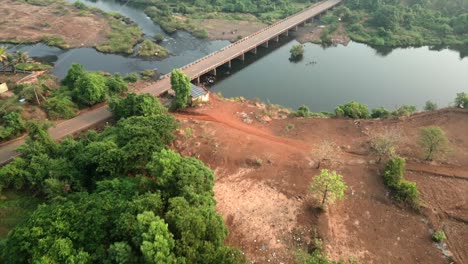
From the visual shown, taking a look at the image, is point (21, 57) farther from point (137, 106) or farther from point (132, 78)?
A: point (137, 106)

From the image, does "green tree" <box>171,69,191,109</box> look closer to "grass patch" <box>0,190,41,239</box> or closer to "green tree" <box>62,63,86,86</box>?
"green tree" <box>62,63,86,86</box>

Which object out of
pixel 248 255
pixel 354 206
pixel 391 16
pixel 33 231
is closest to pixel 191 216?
pixel 248 255

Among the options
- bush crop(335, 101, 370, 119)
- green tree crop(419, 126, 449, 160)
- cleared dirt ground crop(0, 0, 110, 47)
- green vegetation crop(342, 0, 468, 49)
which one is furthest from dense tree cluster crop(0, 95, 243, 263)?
green vegetation crop(342, 0, 468, 49)

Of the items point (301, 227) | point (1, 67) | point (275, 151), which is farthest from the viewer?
point (1, 67)

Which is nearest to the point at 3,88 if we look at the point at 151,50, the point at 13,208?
the point at 13,208

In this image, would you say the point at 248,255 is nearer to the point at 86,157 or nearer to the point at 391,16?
the point at 86,157

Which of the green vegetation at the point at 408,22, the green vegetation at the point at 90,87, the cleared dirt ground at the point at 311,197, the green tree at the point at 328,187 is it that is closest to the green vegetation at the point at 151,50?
the green vegetation at the point at 90,87

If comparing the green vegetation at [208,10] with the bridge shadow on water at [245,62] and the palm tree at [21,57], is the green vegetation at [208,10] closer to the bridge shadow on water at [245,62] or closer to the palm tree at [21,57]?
the bridge shadow on water at [245,62]
